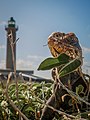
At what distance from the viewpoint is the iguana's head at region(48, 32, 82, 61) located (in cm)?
64

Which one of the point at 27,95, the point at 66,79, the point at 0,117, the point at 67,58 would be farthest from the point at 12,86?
the point at 67,58

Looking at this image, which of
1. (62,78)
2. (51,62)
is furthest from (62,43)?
(51,62)

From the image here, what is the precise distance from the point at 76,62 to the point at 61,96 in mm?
245

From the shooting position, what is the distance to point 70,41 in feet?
2.22

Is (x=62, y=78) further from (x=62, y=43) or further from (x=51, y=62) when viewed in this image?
(x=51, y=62)

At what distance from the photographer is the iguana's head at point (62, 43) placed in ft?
2.11

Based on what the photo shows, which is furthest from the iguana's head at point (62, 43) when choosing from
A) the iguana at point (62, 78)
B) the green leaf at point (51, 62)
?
the green leaf at point (51, 62)

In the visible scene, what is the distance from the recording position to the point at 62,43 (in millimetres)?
672

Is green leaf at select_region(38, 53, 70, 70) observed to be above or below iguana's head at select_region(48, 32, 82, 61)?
below

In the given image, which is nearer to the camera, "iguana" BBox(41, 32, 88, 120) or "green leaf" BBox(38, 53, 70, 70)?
"green leaf" BBox(38, 53, 70, 70)

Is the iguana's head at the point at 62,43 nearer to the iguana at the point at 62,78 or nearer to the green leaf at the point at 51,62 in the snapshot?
the iguana at the point at 62,78

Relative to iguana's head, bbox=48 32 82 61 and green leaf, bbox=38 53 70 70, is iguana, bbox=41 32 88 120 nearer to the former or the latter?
iguana's head, bbox=48 32 82 61

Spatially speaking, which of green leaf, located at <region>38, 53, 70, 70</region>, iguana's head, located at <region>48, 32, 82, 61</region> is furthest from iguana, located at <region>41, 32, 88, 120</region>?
green leaf, located at <region>38, 53, 70, 70</region>

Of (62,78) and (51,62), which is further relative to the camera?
(62,78)
